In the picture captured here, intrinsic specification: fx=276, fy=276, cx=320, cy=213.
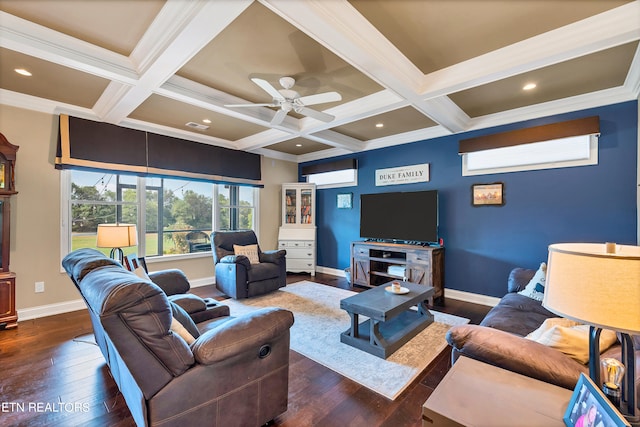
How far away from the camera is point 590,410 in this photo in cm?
84

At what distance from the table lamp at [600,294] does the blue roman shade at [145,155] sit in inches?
196

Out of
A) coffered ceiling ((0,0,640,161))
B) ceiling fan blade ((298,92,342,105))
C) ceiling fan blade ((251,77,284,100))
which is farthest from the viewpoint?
ceiling fan blade ((298,92,342,105))

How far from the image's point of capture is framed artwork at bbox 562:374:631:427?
73cm

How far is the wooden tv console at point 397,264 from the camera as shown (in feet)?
13.6

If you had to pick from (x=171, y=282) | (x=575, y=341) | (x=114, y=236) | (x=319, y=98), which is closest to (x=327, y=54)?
(x=319, y=98)

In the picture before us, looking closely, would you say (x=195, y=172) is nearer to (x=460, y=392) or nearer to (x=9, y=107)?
(x=9, y=107)

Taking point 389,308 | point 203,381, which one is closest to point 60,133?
point 203,381

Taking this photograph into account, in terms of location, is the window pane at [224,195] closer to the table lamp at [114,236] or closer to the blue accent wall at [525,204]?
the table lamp at [114,236]

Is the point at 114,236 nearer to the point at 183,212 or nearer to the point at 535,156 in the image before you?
the point at 183,212

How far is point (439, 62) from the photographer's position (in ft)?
8.83

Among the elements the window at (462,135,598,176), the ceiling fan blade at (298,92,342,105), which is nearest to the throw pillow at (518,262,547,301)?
the window at (462,135,598,176)

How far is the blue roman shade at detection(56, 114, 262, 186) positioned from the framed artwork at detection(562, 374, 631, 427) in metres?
5.10

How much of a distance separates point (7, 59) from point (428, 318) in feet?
16.5

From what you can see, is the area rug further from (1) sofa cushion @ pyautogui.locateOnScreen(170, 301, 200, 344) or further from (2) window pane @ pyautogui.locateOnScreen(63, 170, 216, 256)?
(2) window pane @ pyautogui.locateOnScreen(63, 170, 216, 256)
